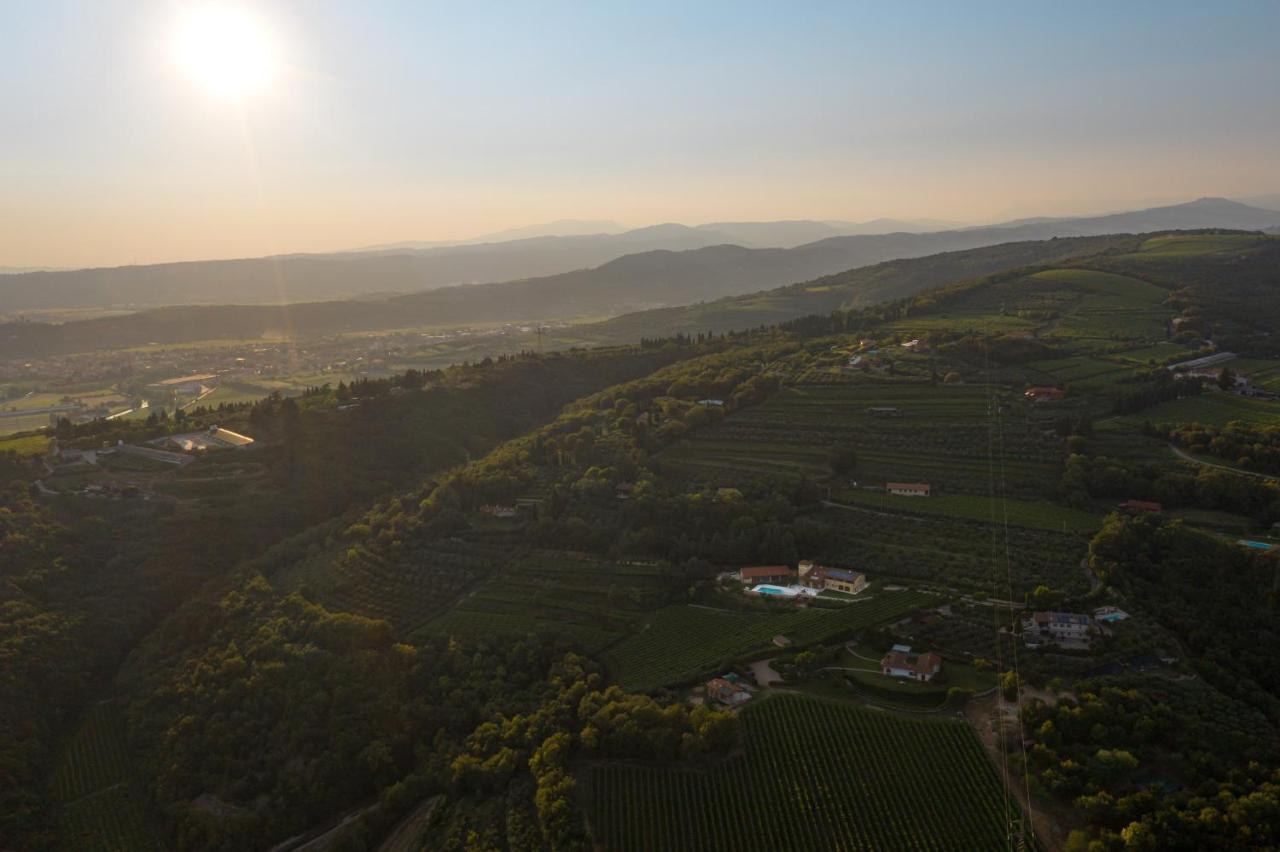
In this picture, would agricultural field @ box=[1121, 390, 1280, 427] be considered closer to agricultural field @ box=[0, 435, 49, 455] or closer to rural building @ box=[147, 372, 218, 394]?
agricultural field @ box=[0, 435, 49, 455]

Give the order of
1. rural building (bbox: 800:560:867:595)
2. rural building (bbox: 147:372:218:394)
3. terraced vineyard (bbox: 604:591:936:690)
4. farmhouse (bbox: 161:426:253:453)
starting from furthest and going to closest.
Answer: rural building (bbox: 147:372:218:394)
farmhouse (bbox: 161:426:253:453)
rural building (bbox: 800:560:867:595)
terraced vineyard (bbox: 604:591:936:690)

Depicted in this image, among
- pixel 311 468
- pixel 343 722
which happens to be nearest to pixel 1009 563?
pixel 343 722

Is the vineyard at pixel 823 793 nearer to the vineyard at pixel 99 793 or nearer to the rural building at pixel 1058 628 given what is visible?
the rural building at pixel 1058 628

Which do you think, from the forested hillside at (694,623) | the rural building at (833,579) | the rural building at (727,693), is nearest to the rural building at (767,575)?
the forested hillside at (694,623)

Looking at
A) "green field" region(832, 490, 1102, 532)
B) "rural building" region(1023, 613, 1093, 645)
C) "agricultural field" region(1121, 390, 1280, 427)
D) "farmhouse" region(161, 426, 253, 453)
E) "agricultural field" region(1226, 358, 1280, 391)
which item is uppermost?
"farmhouse" region(161, 426, 253, 453)

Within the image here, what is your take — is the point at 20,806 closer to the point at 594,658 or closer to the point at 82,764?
the point at 82,764

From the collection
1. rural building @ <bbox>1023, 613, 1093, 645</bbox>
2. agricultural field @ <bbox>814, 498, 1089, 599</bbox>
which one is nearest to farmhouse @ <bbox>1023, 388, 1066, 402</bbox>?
agricultural field @ <bbox>814, 498, 1089, 599</bbox>
